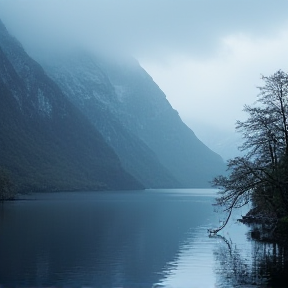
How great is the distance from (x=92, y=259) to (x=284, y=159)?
1873cm

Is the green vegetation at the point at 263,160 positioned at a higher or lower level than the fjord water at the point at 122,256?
higher

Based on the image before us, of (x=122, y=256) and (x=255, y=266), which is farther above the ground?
(x=255, y=266)

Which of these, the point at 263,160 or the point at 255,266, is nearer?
the point at 255,266

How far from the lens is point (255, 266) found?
1622 inches

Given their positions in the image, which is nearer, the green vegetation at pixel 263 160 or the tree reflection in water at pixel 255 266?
the tree reflection in water at pixel 255 266

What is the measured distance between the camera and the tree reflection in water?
34.8m

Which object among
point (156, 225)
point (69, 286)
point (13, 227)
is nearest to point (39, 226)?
point (13, 227)

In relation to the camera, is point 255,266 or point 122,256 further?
point 122,256

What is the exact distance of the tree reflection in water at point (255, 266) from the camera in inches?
1371

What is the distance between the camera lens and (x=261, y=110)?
47719mm

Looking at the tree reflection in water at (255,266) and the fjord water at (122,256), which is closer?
the tree reflection in water at (255,266)

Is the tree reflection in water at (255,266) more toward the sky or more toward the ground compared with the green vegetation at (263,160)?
more toward the ground

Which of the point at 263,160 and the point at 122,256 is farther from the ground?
the point at 263,160

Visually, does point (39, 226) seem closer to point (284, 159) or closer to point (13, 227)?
point (13, 227)
